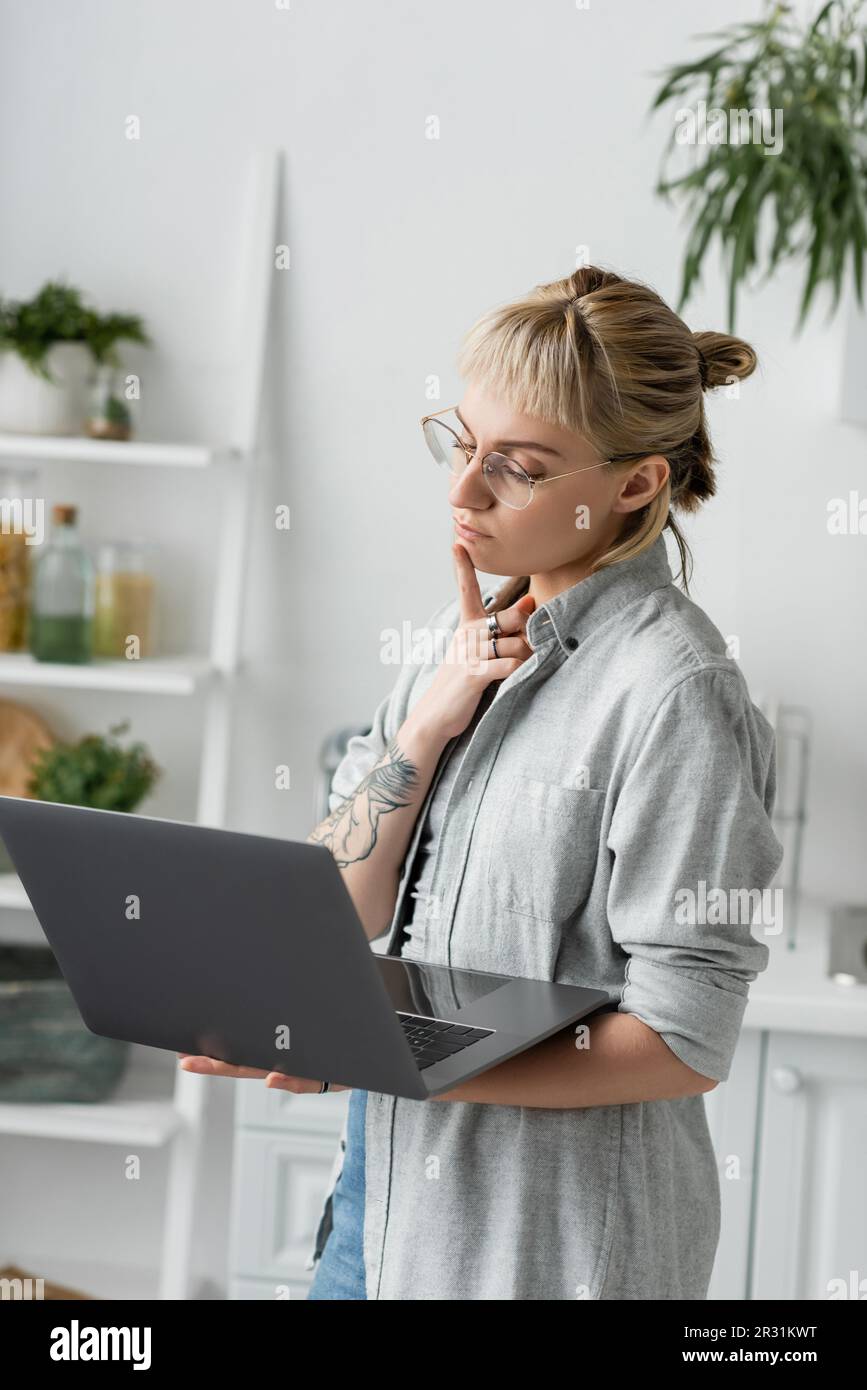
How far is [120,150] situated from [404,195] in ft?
1.56

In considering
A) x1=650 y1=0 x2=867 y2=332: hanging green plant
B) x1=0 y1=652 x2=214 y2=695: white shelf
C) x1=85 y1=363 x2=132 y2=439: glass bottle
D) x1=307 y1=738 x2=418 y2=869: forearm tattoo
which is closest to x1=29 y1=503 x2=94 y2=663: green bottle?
x1=0 y1=652 x2=214 y2=695: white shelf

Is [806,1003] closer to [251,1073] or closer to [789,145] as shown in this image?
[251,1073]

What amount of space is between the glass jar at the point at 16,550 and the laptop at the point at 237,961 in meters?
1.38

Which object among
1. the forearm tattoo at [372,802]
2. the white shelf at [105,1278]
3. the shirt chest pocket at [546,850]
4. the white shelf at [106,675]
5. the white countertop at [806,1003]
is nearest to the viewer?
the shirt chest pocket at [546,850]

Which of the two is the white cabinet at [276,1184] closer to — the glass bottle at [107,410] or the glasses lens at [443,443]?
the glass bottle at [107,410]

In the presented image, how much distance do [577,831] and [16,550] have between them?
1.46m

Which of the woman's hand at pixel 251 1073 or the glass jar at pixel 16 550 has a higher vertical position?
the glass jar at pixel 16 550

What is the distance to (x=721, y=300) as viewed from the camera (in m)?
2.17

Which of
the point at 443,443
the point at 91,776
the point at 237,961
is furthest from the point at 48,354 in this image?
the point at 237,961

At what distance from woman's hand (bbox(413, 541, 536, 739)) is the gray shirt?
0.06 feet

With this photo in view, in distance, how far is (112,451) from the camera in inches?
85.3

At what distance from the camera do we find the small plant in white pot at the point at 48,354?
7.23 ft

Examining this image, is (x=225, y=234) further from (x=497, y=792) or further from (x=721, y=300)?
(x=497, y=792)

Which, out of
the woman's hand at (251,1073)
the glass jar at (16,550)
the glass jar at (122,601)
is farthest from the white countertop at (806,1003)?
the glass jar at (16,550)
